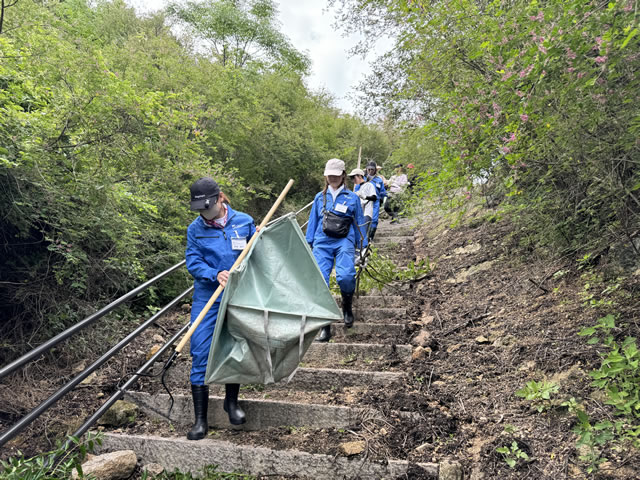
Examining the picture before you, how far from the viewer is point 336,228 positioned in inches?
155

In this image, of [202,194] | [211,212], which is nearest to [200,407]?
[211,212]

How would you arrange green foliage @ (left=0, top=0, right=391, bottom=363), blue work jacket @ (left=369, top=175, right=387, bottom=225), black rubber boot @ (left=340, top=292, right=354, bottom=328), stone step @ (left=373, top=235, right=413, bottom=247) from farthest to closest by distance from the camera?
stone step @ (left=373, top=235, right=413, bottom=247) < blue work jacket @ (left=369, top=175, right=387, bottom=225) < black rubber boot @ (left=340, top=292, right=354, bottom=328) < green foliage @ (left=0, top=0, right=391, bottom=363)

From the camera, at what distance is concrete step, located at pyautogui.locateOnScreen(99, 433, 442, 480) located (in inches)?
83.4

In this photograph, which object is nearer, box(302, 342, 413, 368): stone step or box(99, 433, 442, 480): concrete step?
box(99, 433, 442, 480): concrete step

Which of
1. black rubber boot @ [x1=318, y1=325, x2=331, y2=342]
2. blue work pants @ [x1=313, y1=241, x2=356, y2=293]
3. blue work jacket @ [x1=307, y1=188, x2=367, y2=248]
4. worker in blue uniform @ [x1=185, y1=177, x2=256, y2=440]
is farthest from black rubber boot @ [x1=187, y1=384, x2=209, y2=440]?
blue work jacket @ [x1=307, y1=188, x2=367, y2=248]

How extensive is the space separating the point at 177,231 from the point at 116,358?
2.72 metres

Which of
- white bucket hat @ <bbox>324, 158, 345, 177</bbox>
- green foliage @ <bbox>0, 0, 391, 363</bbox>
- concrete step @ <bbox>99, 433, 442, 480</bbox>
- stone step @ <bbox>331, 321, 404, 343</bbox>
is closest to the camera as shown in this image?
concrete step @ <bbox>99, 433, 442, 480</bbox>

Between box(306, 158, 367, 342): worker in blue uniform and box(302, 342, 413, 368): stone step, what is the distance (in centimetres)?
22

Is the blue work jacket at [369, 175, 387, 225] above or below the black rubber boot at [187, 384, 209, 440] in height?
above

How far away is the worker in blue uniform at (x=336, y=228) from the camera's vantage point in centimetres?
394

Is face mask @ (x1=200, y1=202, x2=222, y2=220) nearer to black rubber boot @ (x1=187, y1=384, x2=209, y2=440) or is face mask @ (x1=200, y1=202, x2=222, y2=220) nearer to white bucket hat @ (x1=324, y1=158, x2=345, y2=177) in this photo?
black rubber boot @ (x1=187, y1=384, x2=209, y2=440)

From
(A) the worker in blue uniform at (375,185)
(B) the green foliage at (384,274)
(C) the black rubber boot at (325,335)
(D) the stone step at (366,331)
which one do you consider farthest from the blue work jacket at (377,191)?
(C) the black rubber boot at (325,335)

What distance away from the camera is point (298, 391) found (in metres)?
3.20

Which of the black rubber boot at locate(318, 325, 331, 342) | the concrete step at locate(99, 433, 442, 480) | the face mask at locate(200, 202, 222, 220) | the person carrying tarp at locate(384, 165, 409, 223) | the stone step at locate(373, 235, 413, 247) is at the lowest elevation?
the concrete step at locate(99, 433, 442, 480)
